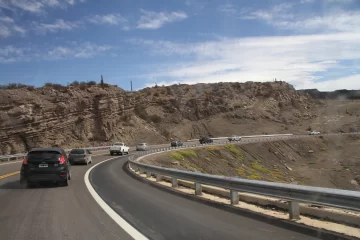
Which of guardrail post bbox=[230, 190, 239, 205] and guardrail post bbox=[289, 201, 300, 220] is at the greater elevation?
guardrail post bbox=[289, 201, 300, 220]

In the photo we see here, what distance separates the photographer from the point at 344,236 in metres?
6.54

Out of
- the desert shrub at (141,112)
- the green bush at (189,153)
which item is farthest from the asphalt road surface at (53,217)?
the desert shrub at (141,112)

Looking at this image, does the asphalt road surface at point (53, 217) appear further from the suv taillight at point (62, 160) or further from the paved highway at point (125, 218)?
the suv taillight at point (62, 160)

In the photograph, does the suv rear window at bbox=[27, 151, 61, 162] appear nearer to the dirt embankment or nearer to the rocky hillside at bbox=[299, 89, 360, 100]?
the dirt embankment

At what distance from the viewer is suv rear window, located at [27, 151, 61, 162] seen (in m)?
14.8

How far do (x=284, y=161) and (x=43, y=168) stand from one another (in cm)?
4613

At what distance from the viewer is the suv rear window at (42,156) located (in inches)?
583

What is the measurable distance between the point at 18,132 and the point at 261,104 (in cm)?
6910

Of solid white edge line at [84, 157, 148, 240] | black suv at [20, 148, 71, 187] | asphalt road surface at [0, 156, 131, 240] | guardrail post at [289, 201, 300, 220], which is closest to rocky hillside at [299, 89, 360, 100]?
black suv at [20, 148, 71, 187]

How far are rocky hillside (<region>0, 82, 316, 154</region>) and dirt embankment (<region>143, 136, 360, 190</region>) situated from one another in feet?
80.5

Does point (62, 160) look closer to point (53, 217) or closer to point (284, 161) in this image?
point (53, 217)

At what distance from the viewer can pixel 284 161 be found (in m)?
55.6

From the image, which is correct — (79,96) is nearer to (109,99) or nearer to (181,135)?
(109,99)

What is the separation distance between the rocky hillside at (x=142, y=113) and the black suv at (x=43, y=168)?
40.5 meters
